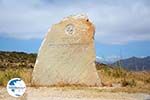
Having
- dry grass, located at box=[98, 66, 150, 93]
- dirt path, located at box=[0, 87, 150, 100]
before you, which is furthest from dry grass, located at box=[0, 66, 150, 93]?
dirt path, located at box=[0, 87, 150, 100]

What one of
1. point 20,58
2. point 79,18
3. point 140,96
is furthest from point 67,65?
point 20,58

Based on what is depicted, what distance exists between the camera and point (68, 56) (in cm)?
1864

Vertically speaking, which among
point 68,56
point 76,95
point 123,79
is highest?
point 68,56

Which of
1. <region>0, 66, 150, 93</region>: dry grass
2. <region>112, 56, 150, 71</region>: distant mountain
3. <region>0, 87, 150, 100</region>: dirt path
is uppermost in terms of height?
<region>112, 56, 150, 71</region>: distant mountain

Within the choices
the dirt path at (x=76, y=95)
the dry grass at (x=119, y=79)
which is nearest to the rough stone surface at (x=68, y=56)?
the dry grass at (x=119, y=79)

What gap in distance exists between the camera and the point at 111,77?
70.0ft

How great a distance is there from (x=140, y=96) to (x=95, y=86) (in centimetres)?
388

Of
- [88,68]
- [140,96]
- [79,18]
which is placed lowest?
[140,96]

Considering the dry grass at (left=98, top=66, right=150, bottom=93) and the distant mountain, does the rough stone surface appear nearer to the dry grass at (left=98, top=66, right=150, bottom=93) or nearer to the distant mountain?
the dry grass at (left=98, top=66, right=150, bottom=93)

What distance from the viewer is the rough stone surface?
18547mm

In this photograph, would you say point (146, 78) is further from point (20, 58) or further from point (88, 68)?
point (20, 58)

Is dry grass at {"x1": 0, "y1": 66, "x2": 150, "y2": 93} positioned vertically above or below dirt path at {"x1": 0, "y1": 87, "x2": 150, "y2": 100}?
above

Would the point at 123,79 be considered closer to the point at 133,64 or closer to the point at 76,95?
the point at 76,95

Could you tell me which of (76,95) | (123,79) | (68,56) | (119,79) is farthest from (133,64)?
(76,95)
